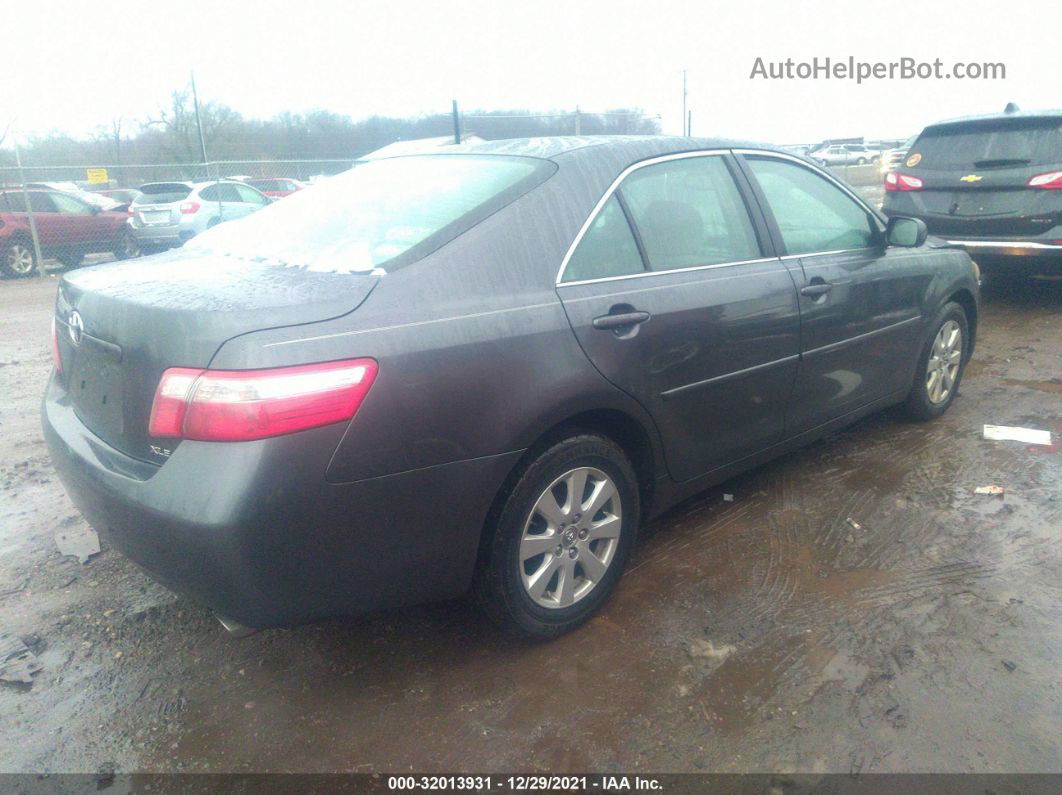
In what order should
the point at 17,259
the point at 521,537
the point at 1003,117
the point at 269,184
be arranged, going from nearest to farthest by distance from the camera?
1. the point at 521,537
2. the point at 1003,117
3. the point at 17,259
4. the point at 269,184

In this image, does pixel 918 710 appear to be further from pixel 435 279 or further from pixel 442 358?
pixel 435 279

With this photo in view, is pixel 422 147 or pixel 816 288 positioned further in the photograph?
pixel 422 147

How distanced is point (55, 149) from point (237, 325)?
19.0 meters

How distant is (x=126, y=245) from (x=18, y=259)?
6.41 feet

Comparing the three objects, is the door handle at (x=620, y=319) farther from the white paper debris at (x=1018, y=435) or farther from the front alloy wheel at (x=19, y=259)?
the front alloy wheel at (x=19, y=259)

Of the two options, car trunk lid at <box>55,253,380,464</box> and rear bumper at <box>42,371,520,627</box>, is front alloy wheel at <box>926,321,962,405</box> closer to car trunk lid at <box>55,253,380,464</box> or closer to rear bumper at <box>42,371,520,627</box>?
rear bumper at <box>42,371,520,627</box>

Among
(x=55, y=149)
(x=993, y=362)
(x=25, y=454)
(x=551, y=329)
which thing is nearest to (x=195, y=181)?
(x=55, y=149)

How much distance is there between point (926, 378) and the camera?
460 cm

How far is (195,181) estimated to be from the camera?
1622cm

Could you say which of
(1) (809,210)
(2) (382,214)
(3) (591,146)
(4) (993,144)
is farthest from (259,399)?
(4) (993,144)

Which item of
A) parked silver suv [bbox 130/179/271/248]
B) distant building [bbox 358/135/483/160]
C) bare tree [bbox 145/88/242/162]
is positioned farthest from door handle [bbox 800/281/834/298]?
bare tree [bbox 145/88/242/162]

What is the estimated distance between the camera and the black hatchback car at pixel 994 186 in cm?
689

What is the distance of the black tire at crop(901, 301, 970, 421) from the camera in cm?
453

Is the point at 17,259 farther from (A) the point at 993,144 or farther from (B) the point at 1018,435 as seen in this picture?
(B) the point at 1018,435
